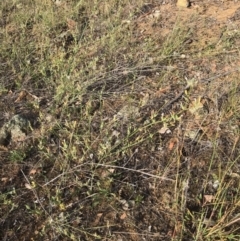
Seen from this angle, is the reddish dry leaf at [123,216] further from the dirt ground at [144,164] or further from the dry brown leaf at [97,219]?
the dry brown leaf at [97,219]

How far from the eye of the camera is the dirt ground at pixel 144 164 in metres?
2.23

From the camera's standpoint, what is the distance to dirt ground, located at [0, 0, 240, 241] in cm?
223

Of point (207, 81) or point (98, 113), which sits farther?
point (207, 81)

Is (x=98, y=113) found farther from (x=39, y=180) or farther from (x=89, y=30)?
(x=89, y=30)

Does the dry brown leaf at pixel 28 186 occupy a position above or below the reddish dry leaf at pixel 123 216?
above

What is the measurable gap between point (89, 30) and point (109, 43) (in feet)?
1.32

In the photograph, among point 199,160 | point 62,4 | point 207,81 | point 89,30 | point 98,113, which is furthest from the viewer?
point 62,4

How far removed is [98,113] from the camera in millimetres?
2949

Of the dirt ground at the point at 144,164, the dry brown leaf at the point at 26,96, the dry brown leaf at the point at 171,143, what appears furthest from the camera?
the dry brown leaf at the point at 26,96

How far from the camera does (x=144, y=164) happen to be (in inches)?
102

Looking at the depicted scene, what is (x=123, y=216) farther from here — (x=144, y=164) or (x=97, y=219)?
(x=144, y=164)

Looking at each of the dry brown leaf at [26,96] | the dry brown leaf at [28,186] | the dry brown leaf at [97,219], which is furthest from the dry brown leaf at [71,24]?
the dry brown leaf at [97,219]

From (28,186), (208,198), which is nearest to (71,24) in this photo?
(28,186)

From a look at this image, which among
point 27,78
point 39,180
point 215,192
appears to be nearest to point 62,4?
point 27,78
